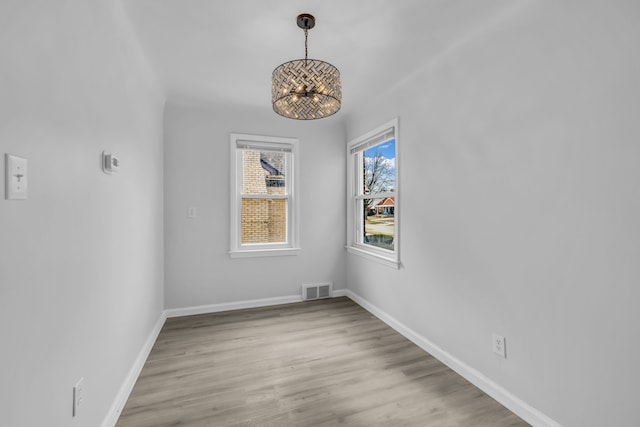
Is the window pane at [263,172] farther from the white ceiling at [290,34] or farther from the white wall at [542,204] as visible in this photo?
the white wall at [542,204]

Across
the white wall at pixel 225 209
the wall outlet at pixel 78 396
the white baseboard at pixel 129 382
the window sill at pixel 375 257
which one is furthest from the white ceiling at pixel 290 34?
the white baseboard at pixel 129 382

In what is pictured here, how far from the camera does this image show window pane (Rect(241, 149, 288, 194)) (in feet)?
12.4

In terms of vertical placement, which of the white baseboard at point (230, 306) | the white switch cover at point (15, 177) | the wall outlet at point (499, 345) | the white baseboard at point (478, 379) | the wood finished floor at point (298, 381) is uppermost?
the white switch cover at point (15, 177)

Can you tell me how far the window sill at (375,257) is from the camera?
9.99ft

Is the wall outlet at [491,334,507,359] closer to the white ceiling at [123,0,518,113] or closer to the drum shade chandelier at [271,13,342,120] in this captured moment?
the drum shade chandelier at [271,13,342,120]

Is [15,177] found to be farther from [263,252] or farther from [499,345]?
[263,252]

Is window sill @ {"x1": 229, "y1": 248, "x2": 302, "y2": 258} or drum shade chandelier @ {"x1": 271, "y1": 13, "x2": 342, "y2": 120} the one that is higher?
drum shade chandelier @ {"x1": 271, "y1": 13, "x2": 342, "y2": 120}

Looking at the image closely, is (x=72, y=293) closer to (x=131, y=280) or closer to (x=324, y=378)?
(x=131, y=280)

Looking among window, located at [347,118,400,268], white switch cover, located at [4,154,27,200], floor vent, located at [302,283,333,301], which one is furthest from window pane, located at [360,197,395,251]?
white switch cover, located at [4,154,27,200]

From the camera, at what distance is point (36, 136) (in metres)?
1.01

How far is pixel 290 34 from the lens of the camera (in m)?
2.10

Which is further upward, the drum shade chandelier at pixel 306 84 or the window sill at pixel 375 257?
the drum shade chandelier at pixel 306 84

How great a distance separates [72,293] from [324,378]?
166 cm

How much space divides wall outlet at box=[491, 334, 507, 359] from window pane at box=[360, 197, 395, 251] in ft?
4.52
